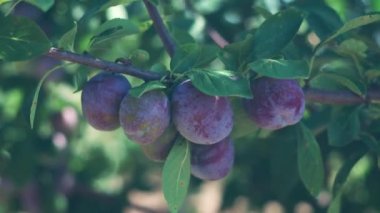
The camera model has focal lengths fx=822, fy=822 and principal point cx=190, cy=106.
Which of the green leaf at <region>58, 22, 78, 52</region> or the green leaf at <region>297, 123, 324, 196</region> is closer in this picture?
the green leaf at <region>58, 22, 78, 52</region>

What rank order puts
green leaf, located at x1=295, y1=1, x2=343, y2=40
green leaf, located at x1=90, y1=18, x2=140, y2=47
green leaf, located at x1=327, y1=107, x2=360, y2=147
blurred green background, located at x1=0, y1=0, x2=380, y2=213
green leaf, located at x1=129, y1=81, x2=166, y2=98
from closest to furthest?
green leaf, located at x1=129, y1=81, x2=166, y2=98, green leaf, located at x1=90, y1=18, x2=140, y2=47, green leaf, located at x1=327, y1=107, x2=360, y2=147, green leaf, located at x1=295, y1=1, x2=343, y2=40, blurred green background, located at x1=0, y1=0, x2=380, y2=213

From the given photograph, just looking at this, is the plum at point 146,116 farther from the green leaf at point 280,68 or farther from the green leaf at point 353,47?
the green leaf at point 353,47

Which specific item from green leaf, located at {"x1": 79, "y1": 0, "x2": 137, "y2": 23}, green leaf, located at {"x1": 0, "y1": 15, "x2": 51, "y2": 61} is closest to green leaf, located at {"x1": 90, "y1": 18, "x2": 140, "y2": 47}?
green leaf, located at {"x1": 79, "y1": 0, "x2": 137, "y2": 23}

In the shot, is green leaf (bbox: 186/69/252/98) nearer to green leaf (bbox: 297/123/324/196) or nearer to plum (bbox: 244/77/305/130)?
plum (bbox: 244/77/305/130)

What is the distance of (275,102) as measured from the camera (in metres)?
1.21

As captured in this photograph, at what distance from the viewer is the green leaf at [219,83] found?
1.12 meters

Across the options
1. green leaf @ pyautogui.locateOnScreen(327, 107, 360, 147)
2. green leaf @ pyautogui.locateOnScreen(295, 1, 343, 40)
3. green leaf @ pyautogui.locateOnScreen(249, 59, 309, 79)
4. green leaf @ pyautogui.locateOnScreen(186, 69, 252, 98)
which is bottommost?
green leaf @ pyautogui.locateOnScreen(327, 107, 360, 147)

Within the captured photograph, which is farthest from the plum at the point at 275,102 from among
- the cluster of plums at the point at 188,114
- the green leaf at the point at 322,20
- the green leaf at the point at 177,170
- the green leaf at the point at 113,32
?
the green leaf at the point at 322,20

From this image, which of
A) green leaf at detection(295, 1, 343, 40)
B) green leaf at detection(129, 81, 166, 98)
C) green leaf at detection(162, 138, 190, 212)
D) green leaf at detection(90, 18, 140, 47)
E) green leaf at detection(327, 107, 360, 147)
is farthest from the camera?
green leaf at detection(295, 1, 343, 40)

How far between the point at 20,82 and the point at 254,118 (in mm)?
1278

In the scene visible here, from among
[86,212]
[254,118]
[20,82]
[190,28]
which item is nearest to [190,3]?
[190,28]

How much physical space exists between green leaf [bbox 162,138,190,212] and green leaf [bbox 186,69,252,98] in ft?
0.38

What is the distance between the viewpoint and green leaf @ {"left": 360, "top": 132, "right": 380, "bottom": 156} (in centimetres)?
148

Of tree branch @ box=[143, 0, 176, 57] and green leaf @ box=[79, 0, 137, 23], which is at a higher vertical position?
green leaf @ box=[79, 0, 137, 23]
